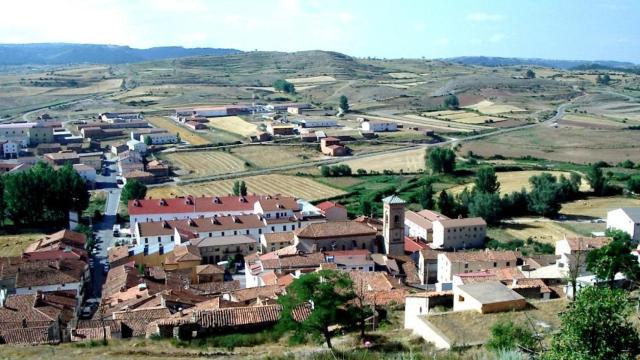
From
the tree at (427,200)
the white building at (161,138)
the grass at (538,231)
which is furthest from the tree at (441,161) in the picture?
the white building at (161,138)

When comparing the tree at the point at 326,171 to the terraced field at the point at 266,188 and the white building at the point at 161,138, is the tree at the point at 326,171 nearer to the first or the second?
the terraced field at the point at 266,188

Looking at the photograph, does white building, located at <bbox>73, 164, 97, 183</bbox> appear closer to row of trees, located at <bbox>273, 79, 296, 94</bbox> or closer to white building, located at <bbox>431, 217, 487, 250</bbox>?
white building, located at <bbox>431, 217, 487, 250</bbox>

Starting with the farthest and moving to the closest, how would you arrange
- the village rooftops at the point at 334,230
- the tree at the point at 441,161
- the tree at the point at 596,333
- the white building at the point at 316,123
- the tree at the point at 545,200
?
the white building at the point at 316,123
the tree at the point at 441,161
the tree at the point at 545,200
the village rooftops at the point at 334,230
the tree at the point at 596,333

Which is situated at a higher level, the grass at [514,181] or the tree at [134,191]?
the tree at [134,191]

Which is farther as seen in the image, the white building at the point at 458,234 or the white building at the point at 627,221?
the white building at the point at 458,234

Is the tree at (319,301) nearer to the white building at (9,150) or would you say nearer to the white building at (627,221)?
the white building at (627,221)

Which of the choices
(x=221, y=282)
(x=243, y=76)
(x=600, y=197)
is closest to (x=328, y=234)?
(x=221, y=282)

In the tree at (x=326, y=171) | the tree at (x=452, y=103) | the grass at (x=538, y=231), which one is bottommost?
the grass at (x=538, y=231)

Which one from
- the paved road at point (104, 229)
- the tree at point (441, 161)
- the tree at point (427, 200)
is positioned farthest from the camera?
the tree at point (441, 161)
